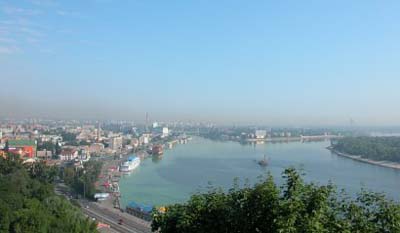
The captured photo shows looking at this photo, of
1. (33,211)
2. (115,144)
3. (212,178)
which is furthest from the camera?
(115,144)

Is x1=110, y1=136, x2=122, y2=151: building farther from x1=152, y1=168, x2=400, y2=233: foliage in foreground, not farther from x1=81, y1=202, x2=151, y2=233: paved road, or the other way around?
x1=152, y1=168, x2=400, y2=233: foliage in foreground

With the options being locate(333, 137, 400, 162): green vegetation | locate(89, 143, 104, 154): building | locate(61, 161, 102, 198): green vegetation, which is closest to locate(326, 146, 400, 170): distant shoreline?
locate(333, 137, 400, 162): green vegetation

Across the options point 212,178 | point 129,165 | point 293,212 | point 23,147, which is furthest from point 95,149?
point 293,212

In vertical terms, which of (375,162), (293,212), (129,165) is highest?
(293,212)

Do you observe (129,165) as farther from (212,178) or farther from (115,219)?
(115,219)

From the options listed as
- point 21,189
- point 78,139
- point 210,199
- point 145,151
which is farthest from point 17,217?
point 78,139
